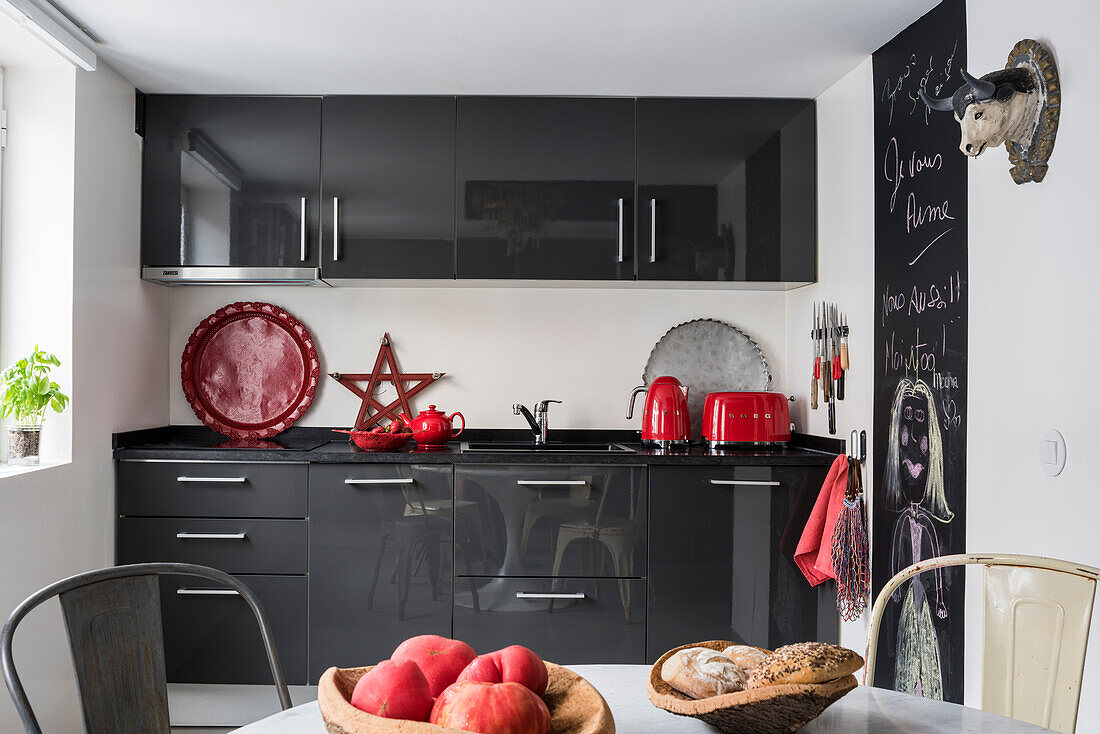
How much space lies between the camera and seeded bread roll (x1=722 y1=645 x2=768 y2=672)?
1003mm

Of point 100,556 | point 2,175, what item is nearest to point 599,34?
point 2,175

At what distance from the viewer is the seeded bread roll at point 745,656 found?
100 cm

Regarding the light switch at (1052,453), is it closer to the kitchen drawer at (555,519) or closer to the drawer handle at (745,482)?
the drawer handle at (745,482)

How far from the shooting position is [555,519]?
9.43ft

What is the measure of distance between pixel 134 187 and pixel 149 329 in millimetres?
557

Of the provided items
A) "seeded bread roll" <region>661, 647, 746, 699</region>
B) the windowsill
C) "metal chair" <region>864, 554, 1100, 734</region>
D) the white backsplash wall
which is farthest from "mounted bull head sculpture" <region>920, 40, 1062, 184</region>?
the windowsill

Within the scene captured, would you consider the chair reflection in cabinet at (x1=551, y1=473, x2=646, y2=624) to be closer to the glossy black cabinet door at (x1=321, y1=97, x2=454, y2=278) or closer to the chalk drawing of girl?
the chalk drawing of girl

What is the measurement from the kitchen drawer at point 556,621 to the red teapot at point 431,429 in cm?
57

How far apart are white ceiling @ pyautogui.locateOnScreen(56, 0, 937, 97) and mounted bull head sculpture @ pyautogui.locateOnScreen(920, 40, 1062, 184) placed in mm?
652

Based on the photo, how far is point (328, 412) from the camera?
136 inches

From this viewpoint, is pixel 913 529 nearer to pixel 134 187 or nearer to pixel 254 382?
pixel 254 382

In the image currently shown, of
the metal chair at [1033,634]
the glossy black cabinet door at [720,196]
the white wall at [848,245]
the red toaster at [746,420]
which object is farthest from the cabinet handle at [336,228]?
the metal chair at [1033,634]

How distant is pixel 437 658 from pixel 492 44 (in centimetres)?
225

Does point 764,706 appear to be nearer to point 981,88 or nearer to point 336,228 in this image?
point 981,88
